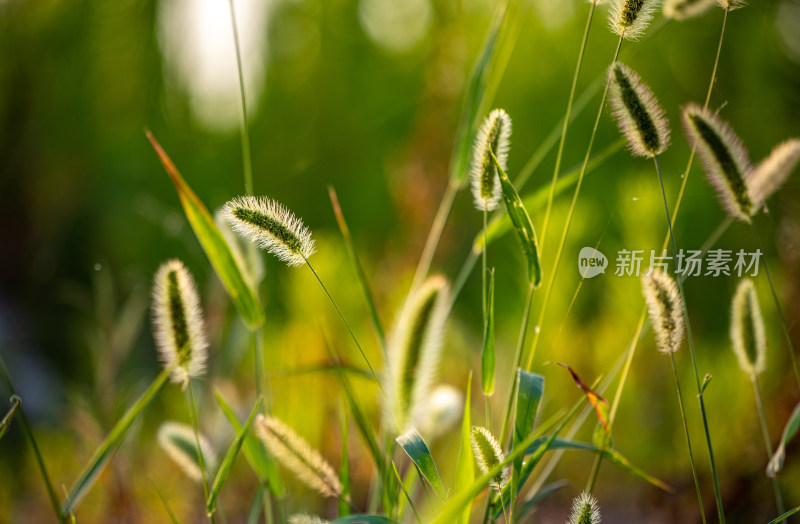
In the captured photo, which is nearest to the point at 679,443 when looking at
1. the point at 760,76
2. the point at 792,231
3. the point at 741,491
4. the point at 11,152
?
the point at 741,491

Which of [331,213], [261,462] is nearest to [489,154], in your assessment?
[261,462]

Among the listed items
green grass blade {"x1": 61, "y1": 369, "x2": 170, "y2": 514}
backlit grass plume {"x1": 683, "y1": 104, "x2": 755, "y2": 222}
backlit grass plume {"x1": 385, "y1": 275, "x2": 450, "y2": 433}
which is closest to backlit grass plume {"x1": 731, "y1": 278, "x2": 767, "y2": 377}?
backlit grass plume {"x1": 683, "y1": 104, "x2": 755, "y2": 222}

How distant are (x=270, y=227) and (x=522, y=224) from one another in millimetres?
218

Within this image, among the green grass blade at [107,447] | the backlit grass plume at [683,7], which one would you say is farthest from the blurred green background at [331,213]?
the green grass blade at [107,447]

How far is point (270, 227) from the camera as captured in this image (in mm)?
456

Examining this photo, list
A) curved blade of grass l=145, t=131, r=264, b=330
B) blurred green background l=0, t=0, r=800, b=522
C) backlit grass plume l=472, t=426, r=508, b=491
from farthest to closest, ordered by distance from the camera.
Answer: blurred green background l=0, t=0, r=800, b=522 < curved blade of grass l=145, t=131, r=264, b=330 < backlit grass plume l=472, t=426, r=508, b=491

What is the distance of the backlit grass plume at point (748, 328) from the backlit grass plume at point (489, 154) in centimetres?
29

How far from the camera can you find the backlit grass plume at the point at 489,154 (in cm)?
50

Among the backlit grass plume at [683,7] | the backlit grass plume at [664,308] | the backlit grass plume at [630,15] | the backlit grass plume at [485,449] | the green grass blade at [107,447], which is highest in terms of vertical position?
the backlit grass plume at [683,7]

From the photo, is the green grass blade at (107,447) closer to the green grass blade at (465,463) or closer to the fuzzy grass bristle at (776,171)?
the green grass blade at (465,463)

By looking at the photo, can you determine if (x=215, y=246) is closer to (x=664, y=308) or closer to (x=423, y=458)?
(x=423, y=458)

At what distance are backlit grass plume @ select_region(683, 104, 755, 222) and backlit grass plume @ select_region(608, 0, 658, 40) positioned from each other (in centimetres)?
10

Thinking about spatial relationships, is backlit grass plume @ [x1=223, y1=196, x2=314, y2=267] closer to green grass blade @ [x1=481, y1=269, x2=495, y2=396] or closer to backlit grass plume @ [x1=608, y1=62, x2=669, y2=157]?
green grass blade @ [x1=481, y1=269, x2=495, y2=396]

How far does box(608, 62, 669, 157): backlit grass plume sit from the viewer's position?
19.5 inches
